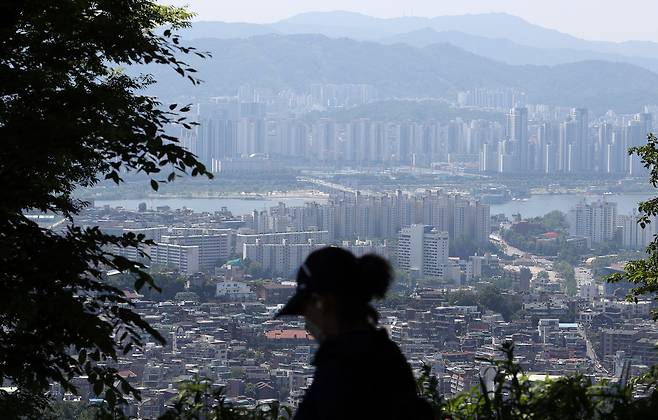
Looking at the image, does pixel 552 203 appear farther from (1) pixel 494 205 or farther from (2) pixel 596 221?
(2) pixel 596 221

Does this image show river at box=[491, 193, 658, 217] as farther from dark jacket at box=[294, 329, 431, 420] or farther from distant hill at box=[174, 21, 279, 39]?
distant hill at box=[174, 21, 279, 39]

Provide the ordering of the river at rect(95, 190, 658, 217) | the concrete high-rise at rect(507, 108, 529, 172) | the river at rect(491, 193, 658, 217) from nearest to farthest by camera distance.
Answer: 1. the river at rect(95, 190, 658, 217)
2. the river at rect(491, 193, 658, 217)
3. the concrete high-rise at rect(507, 108, 529, 172)

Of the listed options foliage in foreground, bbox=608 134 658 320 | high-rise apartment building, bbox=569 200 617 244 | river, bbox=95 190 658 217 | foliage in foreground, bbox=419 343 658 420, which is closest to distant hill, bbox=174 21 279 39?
river, bbox=95 190 658 217

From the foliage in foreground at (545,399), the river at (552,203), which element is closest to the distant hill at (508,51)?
the river at (552,203)

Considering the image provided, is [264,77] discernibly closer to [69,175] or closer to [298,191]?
[298,191]

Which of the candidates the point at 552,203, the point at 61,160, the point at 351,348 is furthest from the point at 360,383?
the point at 552,203

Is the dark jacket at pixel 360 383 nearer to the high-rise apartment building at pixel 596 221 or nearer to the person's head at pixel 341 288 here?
the person's head at pixel 341 288

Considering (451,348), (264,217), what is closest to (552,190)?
(264,217)
